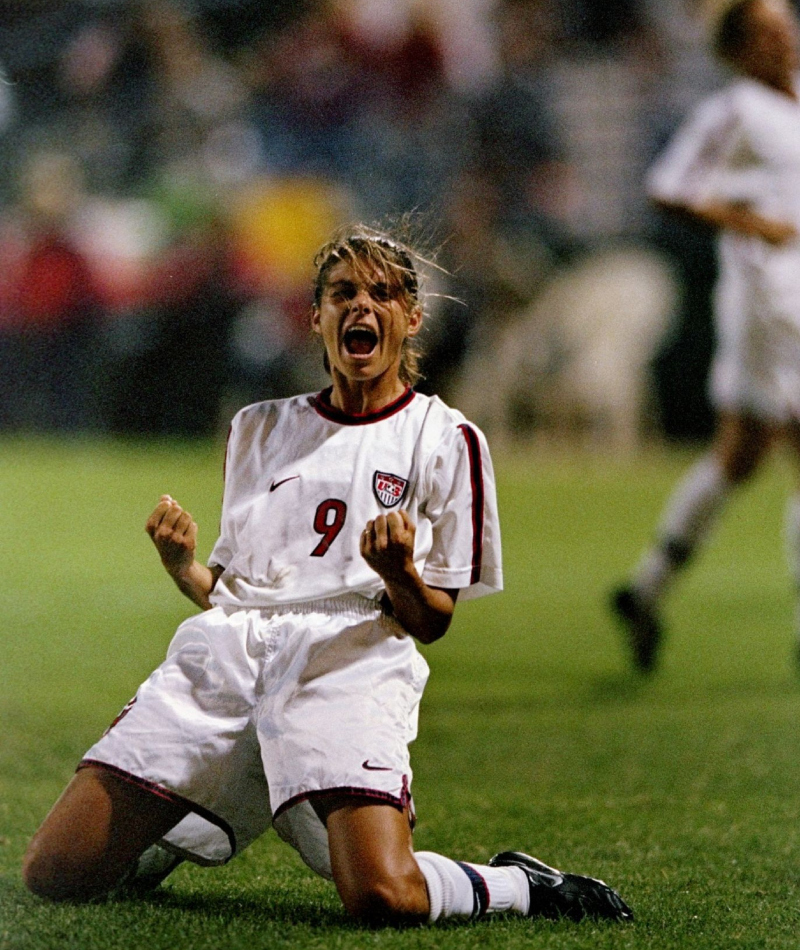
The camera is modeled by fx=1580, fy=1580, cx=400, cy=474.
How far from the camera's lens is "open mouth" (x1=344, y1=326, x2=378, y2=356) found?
2.56 metres

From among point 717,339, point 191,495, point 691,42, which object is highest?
point 691,42

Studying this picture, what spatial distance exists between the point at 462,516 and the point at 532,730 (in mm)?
1929

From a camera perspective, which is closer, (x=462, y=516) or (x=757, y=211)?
(x=462, y=516)

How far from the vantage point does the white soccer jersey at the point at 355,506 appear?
98.8 inches

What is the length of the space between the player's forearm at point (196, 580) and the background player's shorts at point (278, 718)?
0.20ft

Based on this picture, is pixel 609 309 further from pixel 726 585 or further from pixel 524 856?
pixel 524 856

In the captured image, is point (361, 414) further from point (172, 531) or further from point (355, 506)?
point (172, 531)

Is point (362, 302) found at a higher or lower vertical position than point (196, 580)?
higher

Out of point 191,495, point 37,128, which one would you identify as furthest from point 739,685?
point 37,128

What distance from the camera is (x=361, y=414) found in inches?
103

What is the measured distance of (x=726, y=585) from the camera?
23.5ft

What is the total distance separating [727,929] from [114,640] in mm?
3577

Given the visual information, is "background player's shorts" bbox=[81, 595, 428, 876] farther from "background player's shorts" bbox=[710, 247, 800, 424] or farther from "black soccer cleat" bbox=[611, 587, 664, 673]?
"background player's shorts" bbox=[710, 247, 800, 424]

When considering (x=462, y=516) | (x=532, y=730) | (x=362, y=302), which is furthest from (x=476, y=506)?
(x=532, y=730)
